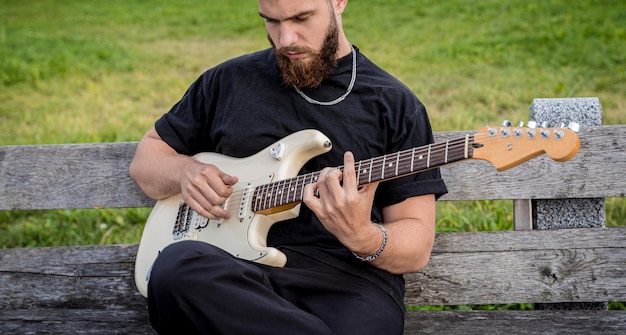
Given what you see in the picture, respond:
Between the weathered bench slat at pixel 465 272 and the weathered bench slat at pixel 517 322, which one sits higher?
the weathered bench slat at pixel 465 272

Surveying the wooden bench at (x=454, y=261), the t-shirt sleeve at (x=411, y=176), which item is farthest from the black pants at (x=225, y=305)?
the wooden bench at (x=454, y=261)

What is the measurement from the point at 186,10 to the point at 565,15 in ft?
21.3

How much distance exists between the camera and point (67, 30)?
1150cm

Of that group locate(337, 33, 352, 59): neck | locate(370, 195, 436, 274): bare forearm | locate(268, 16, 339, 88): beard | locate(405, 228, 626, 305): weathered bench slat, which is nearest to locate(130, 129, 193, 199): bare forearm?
locate(268, 16, 339, 88): beard

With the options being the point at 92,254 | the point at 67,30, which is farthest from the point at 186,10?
the point at 92,254

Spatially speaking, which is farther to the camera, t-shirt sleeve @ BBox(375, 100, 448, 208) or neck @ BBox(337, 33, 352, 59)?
neck @ BBox(337, 33, 352, 59)

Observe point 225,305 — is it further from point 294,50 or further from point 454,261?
point 454,261

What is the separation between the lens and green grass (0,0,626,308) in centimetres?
495

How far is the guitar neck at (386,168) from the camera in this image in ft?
7.30

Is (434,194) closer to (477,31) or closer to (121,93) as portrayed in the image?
(121,93)

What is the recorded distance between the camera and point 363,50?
8.79 m

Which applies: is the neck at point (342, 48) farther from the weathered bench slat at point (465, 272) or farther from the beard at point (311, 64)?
the weathered bench slat at point (465, 272)

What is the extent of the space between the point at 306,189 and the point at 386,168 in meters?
0.26

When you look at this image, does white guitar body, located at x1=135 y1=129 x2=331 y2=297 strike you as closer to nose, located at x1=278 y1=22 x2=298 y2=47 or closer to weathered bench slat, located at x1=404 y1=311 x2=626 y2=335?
nose, located at x1=278 y1=22 x2=298 y2=47
